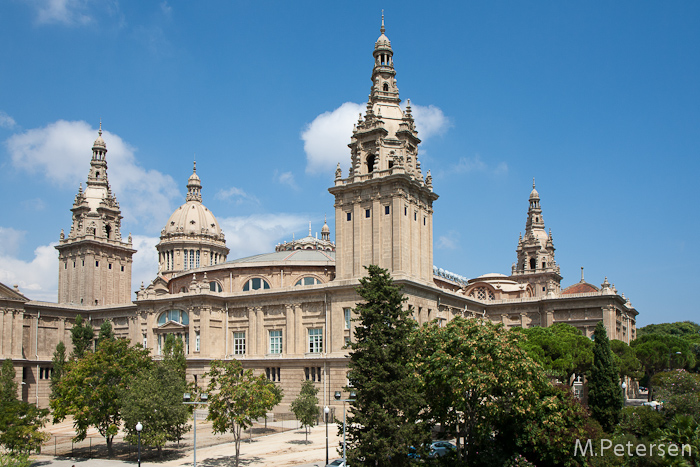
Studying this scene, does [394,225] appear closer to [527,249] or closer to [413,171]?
[413,171]

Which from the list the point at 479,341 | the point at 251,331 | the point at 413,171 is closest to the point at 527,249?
the point at 413,171

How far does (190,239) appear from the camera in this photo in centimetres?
11550

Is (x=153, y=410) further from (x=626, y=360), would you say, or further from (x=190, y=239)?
(x=190, y=239)

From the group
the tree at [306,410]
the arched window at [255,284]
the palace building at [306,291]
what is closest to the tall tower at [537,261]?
the palace building at [306,291]

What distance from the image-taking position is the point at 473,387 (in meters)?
35.3

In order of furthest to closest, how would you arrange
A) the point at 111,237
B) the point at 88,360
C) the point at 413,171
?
the point at 111,237
the point at 413,171
the point at 88,360

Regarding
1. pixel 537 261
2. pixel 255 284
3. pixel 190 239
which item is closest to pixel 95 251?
pixel 190 239

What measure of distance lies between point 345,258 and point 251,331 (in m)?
16.4

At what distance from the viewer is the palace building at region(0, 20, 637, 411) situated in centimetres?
6731

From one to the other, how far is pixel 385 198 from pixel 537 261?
56.4 m

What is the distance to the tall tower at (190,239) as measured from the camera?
115 meters

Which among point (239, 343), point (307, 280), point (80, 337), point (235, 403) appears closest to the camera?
point (235, 403)

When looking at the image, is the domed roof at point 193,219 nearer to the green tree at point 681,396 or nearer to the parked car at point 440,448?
the parked car at point 440,448

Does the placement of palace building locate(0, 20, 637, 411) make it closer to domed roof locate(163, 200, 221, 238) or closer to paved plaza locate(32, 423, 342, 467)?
domed roof locate(163, 200, 221, 238)
